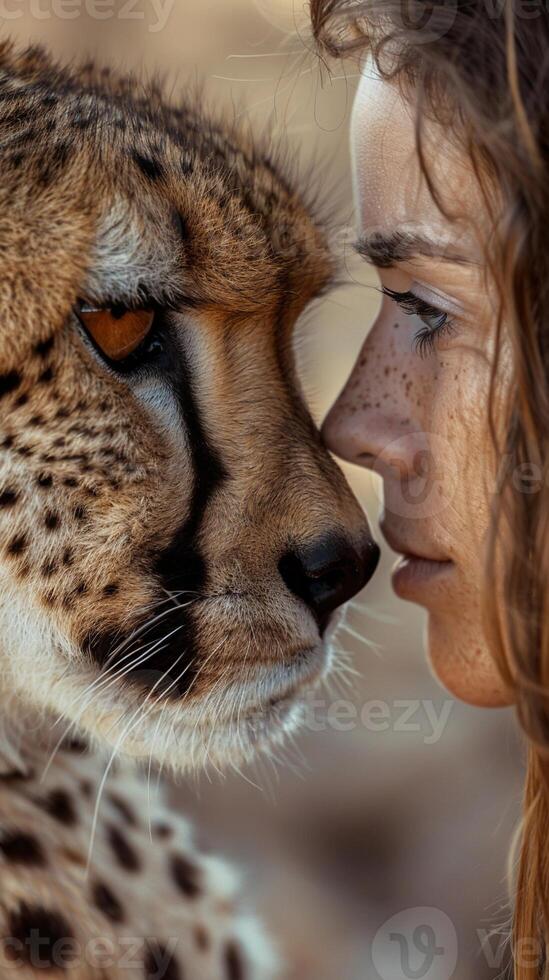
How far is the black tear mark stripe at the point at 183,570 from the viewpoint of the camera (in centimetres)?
106

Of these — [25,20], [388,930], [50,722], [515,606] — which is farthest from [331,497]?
[25,20]

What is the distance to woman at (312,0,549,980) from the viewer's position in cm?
85

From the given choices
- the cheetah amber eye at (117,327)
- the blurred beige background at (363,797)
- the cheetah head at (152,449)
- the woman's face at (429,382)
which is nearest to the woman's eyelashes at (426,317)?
the woman's face at (429,382)

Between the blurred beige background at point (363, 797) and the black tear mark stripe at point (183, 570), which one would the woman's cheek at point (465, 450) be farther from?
the blurred beige background at point (363, 797)

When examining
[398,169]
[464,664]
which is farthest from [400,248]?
[464,664]

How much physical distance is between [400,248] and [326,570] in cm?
32

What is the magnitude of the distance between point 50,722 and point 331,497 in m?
0.41

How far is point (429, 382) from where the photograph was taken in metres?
1.14

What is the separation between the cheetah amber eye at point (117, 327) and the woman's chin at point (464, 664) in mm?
466

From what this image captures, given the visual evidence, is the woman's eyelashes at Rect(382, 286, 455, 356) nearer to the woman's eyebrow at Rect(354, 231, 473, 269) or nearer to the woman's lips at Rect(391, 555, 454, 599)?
the woman's eyebrow at Rect(354, 231, 473, 269)

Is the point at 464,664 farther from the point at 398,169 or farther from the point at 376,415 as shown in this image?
the point at 398,169

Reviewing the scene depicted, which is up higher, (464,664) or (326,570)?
(326,570)

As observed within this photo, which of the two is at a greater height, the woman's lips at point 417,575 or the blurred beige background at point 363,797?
the woman's lips at point 417,575

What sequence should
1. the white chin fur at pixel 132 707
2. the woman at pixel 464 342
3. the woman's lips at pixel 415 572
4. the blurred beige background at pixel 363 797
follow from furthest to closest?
1. the blurred beige background at pixel 363 797
2. the woman's lips at pixel 415 572
3. the white chin fur at pixel 132 707
4. the woman at pixel 464 342
